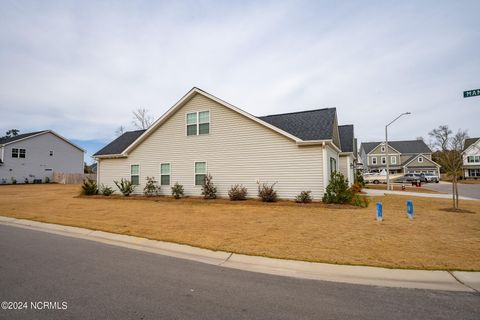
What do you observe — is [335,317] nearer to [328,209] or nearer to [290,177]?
[328,209]

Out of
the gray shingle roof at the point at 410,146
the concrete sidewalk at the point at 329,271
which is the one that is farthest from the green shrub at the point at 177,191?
the gray shingle roof at the point at 410,146

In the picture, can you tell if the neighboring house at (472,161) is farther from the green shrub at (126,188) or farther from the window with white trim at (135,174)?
the green shrub at (126,188)

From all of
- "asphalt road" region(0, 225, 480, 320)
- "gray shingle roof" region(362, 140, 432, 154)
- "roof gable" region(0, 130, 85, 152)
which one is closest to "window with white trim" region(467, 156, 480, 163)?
"gray shingle roof" region(362, 140, 432, 154)

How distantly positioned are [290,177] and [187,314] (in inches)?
443

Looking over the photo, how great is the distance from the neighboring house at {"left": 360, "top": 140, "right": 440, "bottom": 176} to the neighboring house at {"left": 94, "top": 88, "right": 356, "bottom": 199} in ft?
156

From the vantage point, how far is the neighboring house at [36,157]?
36.8 meters

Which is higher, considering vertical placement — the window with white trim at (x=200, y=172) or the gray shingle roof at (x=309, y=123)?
the gray shingle roof at (x=309, y=123)

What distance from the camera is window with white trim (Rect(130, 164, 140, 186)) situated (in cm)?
1881

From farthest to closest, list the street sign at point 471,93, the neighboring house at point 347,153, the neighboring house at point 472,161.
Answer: the neighboring house at point 472,161, the neighboring house at point 347,153, the street sign at point 471,93

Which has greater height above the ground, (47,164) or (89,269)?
(47,164)

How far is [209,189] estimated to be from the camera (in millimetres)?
15594

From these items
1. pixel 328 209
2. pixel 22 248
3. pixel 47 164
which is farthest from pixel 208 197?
pixel 47 164

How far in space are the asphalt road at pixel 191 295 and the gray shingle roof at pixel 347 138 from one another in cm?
2042

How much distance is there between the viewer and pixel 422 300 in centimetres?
378
